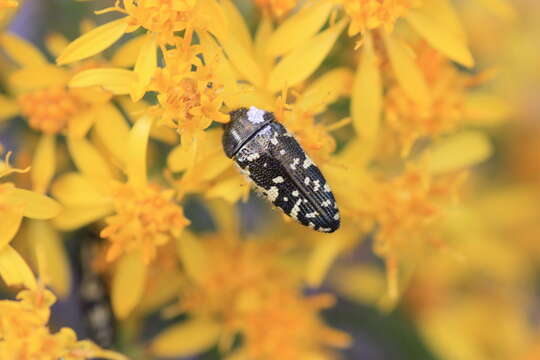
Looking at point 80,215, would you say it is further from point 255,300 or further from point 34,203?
point 255,300

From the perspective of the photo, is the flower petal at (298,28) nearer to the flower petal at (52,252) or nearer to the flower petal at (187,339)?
the flower petal at (52,252)

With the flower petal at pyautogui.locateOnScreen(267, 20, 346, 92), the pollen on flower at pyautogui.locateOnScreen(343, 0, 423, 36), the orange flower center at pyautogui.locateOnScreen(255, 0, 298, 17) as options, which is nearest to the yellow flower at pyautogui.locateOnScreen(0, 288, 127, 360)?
the flower petal at pyautogui.locateOnScreen(267, 20, 346, 92)

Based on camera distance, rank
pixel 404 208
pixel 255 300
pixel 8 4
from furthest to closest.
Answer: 1. pixel 255 300
2. pixel 404 208
3. pixel 8 4

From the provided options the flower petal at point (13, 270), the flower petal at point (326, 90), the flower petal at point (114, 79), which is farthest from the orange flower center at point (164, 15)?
the flower petal at point (13, 270)

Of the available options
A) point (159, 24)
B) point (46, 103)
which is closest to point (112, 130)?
point (46, 103)

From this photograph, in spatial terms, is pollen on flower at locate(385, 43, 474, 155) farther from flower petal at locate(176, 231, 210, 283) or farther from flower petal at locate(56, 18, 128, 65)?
flower petal at locate(56, 18, 128, 65)

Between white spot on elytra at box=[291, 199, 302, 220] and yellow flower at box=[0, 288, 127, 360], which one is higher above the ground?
yellow flower at box=[0, 288, 127, 360]
